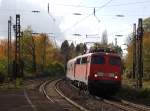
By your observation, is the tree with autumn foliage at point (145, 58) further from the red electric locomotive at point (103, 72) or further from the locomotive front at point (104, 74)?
the locomotive front at point (104, 74)

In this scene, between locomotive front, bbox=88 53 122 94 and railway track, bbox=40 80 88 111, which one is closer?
railway track, bbox=40 80 88 111

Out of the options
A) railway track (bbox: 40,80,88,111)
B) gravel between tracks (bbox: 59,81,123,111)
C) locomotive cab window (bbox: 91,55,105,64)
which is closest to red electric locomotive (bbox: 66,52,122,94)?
locomotive cab window (bbox: 91,55,105,64)

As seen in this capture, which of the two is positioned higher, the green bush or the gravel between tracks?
the gravel between tracks

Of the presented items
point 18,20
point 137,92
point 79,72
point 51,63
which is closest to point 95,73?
point 137,92

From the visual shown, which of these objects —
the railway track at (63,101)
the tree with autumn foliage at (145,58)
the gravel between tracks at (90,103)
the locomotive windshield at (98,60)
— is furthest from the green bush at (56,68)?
the locomotive windshield at (98,60)

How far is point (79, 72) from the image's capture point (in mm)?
Result: 40406

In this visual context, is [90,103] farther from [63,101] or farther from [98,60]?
[98,60]

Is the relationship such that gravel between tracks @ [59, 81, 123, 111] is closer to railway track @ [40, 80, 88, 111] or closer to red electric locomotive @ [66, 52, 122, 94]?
railway track @ [40, 80, 88, 111]

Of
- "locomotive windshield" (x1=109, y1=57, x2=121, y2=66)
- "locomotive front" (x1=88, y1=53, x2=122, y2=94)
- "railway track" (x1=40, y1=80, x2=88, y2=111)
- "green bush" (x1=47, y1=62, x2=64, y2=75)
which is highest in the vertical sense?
"locomotive windshield" (x1=109, y1=57, x2=121, y2=66)

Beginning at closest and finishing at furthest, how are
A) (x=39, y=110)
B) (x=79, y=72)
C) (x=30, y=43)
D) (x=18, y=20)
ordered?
1. (x=39, y=110)
2. (x=79, y=72)
3. (x=18, y=20)
4. (x=30, y=43)

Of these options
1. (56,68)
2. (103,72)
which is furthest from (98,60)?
(56,68)

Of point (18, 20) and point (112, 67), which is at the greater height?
point (18, 20)

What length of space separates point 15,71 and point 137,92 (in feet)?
117

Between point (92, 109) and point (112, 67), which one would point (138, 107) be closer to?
point (92, 109)
